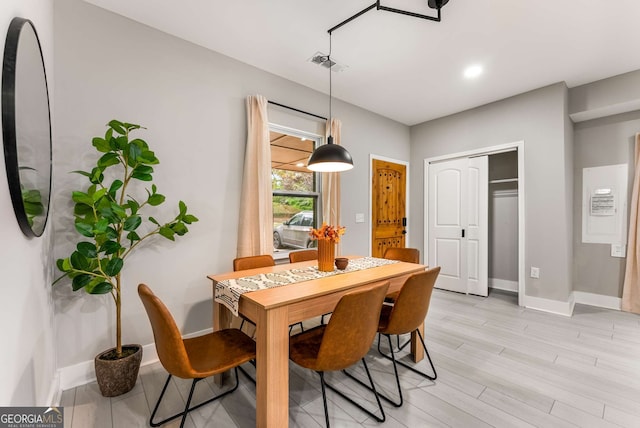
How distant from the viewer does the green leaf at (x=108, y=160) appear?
6.14ft

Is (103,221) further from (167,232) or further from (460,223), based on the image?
(460,223)

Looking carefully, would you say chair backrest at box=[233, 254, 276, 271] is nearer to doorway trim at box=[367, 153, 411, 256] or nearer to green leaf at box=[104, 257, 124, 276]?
green leaf at box=[104, 257, 124, 276]

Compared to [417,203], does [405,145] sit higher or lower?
higher

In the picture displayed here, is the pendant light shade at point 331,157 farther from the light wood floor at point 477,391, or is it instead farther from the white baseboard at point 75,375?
the white baseboard at point 75,375

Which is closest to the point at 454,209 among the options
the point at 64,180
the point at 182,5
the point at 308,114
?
the point at 308,114

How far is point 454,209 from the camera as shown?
4.43m

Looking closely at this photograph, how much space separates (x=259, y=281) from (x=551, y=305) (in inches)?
148

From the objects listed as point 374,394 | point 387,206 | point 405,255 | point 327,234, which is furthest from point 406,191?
point 374,394

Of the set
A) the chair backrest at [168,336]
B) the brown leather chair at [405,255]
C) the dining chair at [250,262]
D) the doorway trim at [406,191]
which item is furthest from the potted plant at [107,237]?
the doorway trim at [406,191]

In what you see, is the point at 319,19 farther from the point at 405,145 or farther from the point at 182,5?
the point at 405,145

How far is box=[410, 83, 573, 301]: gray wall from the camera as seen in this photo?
11.1 ft

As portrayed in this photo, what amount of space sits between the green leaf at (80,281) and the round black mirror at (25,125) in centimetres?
48

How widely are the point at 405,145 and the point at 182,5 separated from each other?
3.84 meters

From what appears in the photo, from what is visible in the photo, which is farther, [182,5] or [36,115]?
[182,5]
